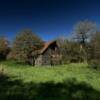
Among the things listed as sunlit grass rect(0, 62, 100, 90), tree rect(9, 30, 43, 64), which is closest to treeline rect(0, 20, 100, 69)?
tree rect(9, 30, 43, 64)

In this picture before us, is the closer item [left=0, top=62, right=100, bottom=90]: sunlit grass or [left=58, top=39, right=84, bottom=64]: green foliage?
[left=0, top=62, right=100, bottom=90]: sunlit grass

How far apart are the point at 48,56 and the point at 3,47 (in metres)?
9.96

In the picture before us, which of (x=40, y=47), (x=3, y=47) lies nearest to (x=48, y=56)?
(x=40, y=47)

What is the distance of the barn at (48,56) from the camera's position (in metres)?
35.2

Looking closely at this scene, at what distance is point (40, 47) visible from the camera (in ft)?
117

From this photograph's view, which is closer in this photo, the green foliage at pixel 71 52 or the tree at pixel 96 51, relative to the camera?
the tree at pixel 96 51

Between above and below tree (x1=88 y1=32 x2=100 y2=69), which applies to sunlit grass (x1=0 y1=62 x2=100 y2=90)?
below

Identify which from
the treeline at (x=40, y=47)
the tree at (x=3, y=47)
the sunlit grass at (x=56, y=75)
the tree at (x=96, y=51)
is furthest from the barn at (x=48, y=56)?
the sunlit grass at (x=56, y=75)

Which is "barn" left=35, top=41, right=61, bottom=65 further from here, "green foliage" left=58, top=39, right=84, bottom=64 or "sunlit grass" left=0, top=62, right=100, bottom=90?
"sunlit grass" left=0, top=62, right=100, bottom=90

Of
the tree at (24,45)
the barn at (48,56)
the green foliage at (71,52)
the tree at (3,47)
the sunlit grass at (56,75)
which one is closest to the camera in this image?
the sunlit grass at (56,75)

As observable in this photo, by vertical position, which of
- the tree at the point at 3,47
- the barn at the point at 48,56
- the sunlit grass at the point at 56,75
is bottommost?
the sunlit grass at the point at 56,75

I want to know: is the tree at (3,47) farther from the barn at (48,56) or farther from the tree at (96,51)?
the tree at (96,51)

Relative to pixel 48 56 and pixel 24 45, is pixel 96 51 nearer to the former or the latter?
pixel 24 45

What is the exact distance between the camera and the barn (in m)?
35.2
